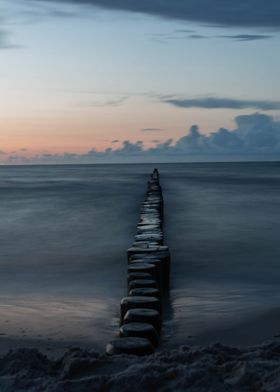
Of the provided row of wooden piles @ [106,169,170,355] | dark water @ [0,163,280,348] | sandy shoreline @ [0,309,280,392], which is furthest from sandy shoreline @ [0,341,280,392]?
dark water @ [0,163,280,348]

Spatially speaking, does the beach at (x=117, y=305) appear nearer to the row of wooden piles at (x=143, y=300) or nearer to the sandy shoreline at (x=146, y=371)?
the sandy shoreline at (x=146, y=371)

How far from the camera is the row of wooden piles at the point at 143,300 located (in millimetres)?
4074

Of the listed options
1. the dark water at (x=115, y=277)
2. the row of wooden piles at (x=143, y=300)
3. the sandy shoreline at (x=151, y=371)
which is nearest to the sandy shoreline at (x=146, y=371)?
the sandy shoreline at (x=151, y=371)

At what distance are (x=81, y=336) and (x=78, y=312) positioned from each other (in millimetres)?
924

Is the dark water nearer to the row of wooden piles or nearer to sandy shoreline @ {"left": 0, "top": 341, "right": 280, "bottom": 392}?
the row of wooden piles

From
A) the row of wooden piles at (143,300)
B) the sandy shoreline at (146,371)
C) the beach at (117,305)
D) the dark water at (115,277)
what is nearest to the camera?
the sandy shoreline at (146,371)

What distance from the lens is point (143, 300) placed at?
5.06m

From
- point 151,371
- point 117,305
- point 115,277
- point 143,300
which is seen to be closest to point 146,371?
point 151,371

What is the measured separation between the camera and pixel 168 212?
67.4ft

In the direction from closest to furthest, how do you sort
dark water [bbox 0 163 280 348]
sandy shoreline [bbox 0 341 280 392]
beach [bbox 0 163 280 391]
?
1. sandy shoreline [bbox 0 341 280 392]
2. beach [bbox 0 163 280 391]
3. dark water [bbox 0 163 280 348]

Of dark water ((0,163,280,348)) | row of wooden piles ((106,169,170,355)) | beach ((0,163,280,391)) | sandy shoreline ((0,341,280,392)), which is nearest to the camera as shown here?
sandy shoreline ((0,341,280,392))

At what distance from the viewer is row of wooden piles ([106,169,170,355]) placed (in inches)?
160

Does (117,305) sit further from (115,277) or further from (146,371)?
(146,371)

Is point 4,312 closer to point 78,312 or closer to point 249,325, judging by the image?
point 78,312
